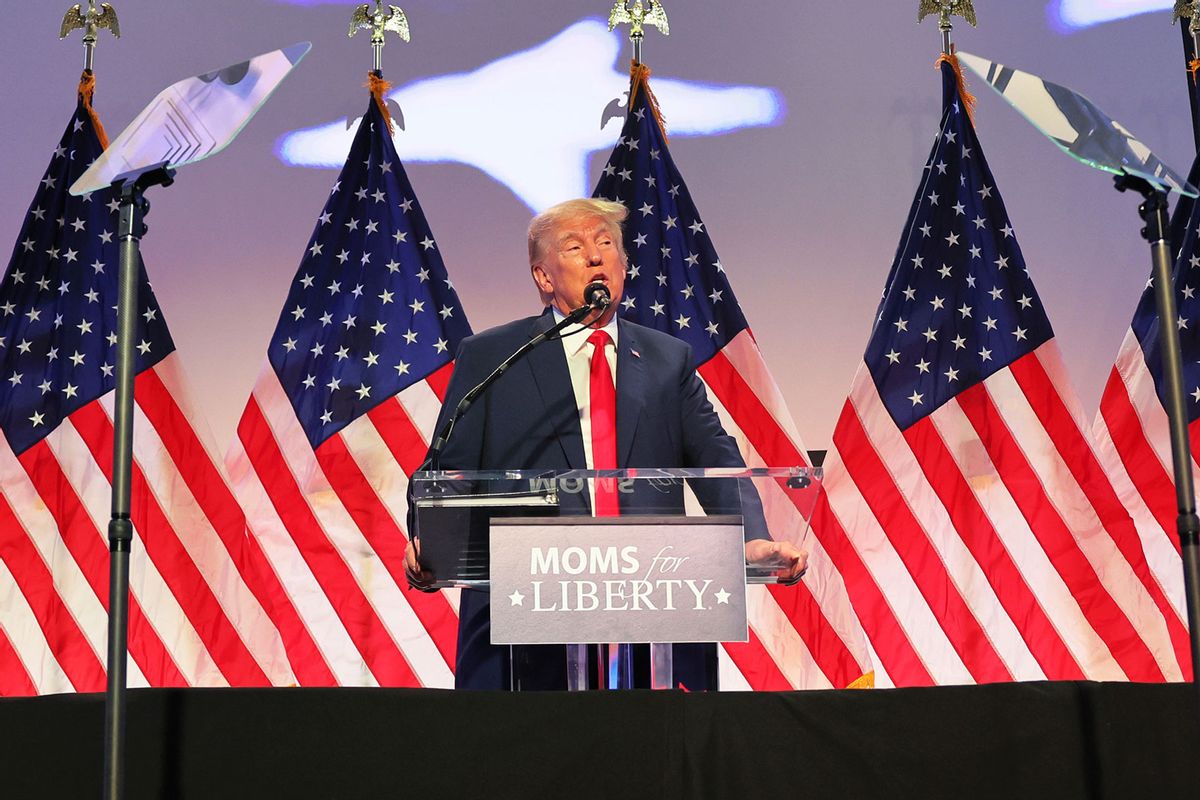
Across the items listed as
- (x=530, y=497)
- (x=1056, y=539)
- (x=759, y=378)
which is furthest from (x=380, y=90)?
(x=530, y=497)

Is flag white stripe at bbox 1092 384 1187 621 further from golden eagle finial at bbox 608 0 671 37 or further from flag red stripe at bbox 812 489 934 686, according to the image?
golden eagle finial at bbox 608 0 671 37

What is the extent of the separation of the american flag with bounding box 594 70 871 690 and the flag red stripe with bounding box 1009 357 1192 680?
702 millimetres

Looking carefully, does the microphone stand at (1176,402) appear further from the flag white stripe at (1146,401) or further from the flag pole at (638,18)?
the flag pole at (638,18)

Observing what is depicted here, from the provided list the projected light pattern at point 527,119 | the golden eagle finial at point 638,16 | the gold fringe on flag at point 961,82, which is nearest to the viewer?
the gold fringe on flag at point 961,82

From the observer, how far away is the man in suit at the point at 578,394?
2641 millimetres

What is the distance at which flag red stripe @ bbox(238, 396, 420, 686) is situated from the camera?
3.81 m

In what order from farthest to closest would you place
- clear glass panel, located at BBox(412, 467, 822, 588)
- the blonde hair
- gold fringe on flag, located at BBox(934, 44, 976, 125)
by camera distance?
gold fringe on flag, located at BBox(934, 44, 976, 125), the blonde hair, clear glass panel, located at BBox(412, 467, 822, 588)

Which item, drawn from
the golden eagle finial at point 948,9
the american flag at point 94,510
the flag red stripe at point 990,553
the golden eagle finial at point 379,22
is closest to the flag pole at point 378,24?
the golden eagle finial at point 379,22

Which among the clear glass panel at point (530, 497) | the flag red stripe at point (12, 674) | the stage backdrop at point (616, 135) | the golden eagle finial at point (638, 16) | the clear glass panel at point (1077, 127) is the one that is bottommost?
the flag red stripe at point (12, 674)

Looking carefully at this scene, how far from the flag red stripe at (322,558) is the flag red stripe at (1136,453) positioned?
7.10 ft

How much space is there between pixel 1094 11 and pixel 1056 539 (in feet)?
6.29

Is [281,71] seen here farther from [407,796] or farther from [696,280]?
[696,280]

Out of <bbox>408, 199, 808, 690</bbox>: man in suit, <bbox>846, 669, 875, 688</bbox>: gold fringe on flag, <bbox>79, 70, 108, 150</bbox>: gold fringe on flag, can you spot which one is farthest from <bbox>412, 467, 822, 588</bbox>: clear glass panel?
<bbox>79, 70, 108, 150</bbox>: gold fringe on flag

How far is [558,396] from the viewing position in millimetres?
2703
